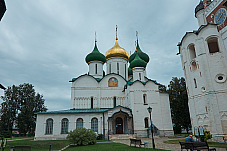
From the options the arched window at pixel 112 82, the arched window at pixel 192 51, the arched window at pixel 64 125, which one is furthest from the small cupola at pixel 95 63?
the arched window at pixel 192 51

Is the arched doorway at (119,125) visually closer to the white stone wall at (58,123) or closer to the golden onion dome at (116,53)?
the white stone wall at (58,123)

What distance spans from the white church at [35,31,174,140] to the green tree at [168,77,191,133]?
589 cm

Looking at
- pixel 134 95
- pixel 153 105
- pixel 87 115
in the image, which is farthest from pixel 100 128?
pixel 153 105

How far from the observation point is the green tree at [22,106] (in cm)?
2880

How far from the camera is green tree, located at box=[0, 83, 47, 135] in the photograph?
28.8 m

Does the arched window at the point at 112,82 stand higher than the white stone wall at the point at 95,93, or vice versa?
the arched window at the point at 112,82

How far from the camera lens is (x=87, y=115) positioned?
65.4 feet

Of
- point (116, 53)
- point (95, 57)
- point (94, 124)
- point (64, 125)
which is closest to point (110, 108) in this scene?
point (94, 124)

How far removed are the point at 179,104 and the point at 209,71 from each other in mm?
12972

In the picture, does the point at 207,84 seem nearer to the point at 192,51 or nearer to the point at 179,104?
the point at 192,51

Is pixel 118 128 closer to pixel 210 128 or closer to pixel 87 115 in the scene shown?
pixel 87 115

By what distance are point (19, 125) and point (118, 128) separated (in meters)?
18.8

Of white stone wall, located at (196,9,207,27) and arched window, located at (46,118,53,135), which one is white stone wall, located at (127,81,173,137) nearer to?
white stone wall, located at (196,9,207,27)

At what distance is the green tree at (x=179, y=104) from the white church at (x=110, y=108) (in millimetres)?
5890
